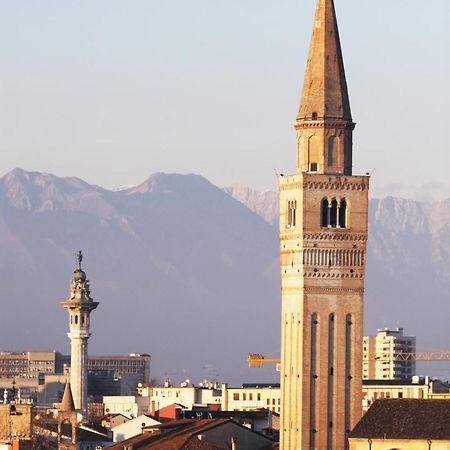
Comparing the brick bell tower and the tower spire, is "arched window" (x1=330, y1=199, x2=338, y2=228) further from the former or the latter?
the tower spire

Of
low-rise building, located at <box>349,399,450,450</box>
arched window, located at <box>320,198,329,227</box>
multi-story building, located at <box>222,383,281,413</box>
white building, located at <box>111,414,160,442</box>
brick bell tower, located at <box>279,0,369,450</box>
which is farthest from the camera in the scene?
multi-story building, located at <box>222,383,281,413</box>

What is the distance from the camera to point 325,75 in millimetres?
103938

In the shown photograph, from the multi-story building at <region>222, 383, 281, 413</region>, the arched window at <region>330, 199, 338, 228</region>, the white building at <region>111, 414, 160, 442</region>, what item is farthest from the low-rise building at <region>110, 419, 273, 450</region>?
the multi-story building at <region>222, 383, 281, 413</region>

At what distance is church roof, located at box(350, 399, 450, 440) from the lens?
326ft

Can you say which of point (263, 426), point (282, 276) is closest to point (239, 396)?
point (263, 426)

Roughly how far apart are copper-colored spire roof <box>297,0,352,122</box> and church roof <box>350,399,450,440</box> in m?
12.1

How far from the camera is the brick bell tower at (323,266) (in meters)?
102

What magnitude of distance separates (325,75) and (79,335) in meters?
73.6

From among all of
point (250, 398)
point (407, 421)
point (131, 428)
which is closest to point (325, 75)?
point (407, 421)

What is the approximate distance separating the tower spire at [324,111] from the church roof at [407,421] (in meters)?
10.0

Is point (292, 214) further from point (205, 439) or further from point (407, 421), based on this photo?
point (205, 439)

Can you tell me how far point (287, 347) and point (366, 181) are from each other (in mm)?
7522

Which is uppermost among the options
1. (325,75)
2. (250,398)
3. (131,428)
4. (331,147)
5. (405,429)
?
(325,75)

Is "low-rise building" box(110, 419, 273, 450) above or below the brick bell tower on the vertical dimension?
below
